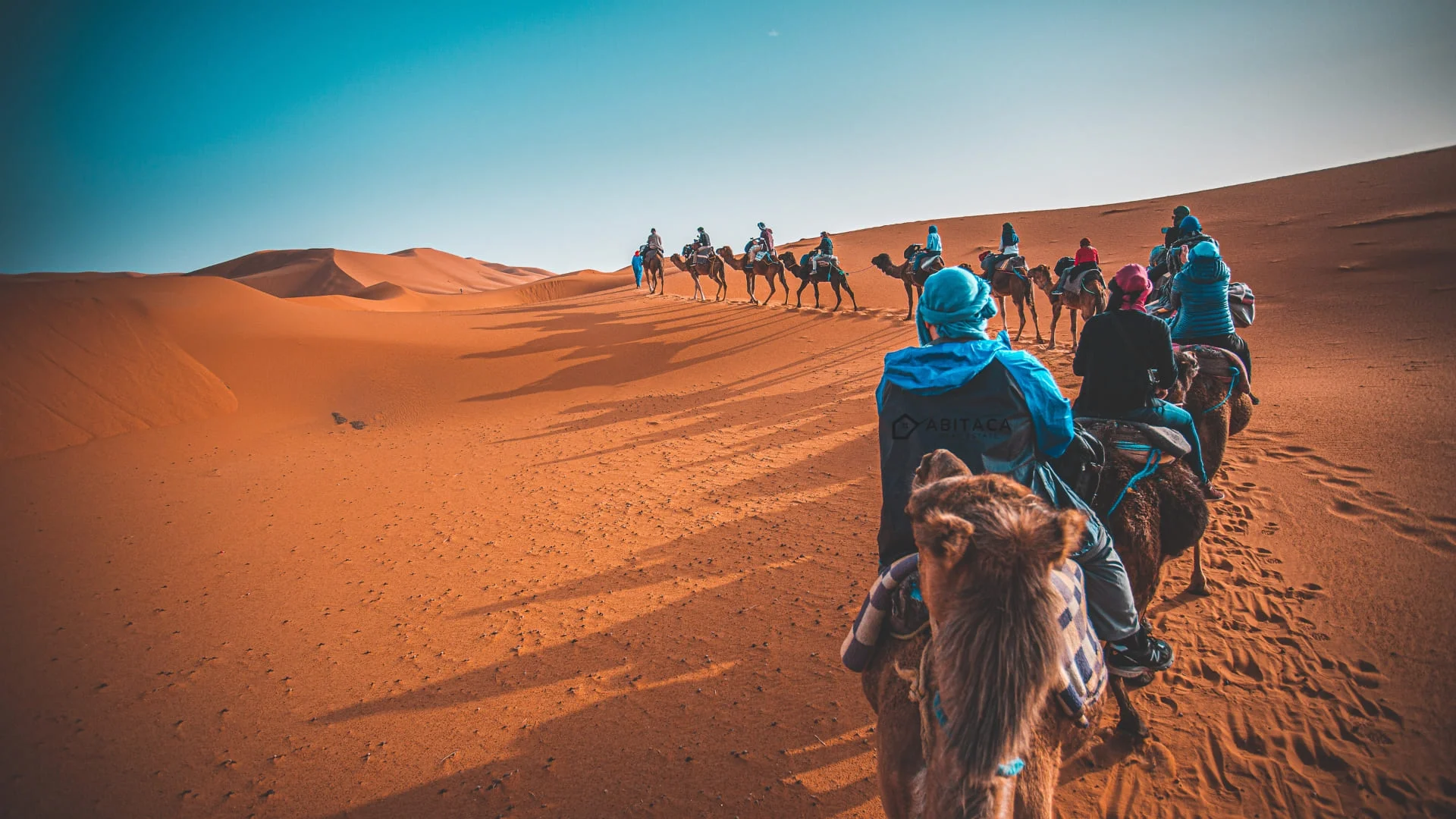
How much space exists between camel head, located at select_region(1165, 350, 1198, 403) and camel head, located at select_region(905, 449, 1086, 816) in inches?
190

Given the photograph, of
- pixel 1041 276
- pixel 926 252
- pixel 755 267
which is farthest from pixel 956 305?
pixel 755 267

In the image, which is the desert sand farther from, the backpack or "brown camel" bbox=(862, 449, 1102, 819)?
"brown camel" bbox=(862, 449, 1102, 819)

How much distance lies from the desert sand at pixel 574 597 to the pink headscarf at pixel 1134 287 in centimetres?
253

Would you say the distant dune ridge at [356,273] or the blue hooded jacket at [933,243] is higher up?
the distant dune ridge at [356,273]

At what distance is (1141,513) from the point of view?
12.3 ft

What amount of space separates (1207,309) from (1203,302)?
0.08 metres

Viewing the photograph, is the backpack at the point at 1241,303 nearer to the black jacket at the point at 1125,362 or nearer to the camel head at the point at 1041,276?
the black jacket at the point at 1125,362

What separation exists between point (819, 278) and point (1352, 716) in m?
19.0

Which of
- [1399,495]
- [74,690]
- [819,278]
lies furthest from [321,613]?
[819,278]

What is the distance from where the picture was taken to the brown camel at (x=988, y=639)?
1.44m

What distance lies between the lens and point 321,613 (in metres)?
5.70

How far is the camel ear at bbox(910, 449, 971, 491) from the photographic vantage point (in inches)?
79.8

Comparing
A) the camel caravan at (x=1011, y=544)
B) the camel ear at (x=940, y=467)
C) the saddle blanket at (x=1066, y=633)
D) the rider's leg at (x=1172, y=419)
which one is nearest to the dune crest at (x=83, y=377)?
the saddle blanket at (x=1066, y=633)

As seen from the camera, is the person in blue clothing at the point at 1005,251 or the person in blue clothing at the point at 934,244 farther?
the person in blue clothing at the point at 934,244
